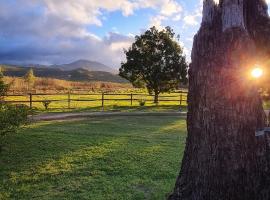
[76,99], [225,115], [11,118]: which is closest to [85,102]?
[76,99]

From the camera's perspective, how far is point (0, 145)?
13102 millimetres

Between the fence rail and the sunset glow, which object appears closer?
the sunset glow

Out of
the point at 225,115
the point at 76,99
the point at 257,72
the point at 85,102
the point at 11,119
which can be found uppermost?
the point at 257,72

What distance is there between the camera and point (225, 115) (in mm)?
6625

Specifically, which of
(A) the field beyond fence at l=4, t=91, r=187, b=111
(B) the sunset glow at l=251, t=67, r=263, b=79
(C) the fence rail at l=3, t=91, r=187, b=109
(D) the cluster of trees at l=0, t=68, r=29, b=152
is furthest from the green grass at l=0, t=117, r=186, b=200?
(C) the fence rail at l=3, t=91, r=187, b=109

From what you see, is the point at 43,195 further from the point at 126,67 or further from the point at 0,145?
the point at 126,67

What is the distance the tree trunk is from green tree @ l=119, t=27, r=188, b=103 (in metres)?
36.3

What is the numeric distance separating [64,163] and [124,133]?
6101 mm

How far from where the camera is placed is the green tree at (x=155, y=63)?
43.7 m

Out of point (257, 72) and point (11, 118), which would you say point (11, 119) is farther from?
point (257, 72)

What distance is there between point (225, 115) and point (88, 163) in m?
7.05

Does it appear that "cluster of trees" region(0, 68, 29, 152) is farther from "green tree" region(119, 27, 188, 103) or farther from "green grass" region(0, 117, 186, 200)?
"green tree" region(119, 27, 188, 103)

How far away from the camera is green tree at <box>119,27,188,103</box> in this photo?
143 ft

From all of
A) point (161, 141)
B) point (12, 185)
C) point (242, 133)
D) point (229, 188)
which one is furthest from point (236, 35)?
point (161, 141)
